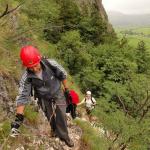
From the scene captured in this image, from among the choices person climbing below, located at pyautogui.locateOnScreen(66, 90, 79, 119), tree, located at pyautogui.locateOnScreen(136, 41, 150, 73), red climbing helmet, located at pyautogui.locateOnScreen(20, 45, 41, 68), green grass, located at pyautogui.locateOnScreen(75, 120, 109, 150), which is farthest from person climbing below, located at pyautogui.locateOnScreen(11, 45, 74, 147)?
tree, located at pyautogui.locateOnScreen(136, 41, 150, 73)

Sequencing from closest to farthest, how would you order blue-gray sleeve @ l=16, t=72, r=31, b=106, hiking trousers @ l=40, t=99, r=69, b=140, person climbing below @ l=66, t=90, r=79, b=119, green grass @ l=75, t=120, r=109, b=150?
1. blue-gray sleeve @ l=16, t=72, r=31, b=106
2. hiking trousers @ l=40, t=99, r=69, b=140
3. person climbing below @ l=66, t=90, r=79, b=119
4. green grass @ l=75, t=120, r=109, b=150

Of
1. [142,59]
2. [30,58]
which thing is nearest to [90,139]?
[30,58]

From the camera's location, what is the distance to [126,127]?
14602 millimetres

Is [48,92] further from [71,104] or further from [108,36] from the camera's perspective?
[108,36]

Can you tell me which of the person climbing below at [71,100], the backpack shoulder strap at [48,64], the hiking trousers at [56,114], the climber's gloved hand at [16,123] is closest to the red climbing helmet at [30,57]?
the backpack shoulder strap at [48,64]

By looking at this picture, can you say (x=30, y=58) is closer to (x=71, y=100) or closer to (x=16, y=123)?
(x=16, y=123)

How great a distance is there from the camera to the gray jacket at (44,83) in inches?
268

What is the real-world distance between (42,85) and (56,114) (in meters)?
0.95

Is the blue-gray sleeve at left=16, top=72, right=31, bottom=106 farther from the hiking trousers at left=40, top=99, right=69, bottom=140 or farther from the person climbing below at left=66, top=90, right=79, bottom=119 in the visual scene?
the person climbing below at left=66, top=90, right=79, bottom=119

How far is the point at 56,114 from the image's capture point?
770cm

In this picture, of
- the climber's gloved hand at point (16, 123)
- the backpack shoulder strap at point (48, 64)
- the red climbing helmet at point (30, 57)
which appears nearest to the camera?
the red climbing helmet at point (30, 57)

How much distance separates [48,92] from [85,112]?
934 cm

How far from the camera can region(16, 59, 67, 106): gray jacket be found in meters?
6.81

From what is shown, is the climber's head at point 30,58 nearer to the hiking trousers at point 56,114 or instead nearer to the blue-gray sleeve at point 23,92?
the blue-gray sleeve at point 23,92
